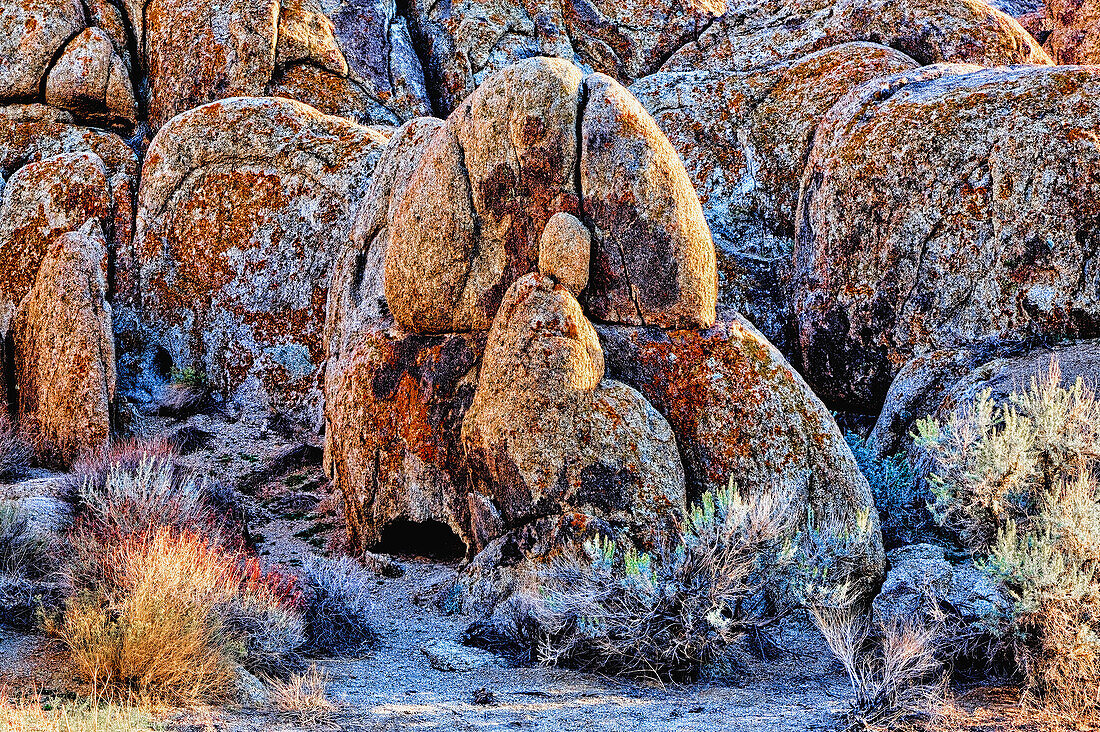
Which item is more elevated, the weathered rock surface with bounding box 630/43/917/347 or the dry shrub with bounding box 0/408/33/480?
the weathered rock surface with bounding box 630/43/917/347

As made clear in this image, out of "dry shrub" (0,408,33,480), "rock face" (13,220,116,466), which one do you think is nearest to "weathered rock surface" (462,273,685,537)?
"rock face" (13,220,116,466)

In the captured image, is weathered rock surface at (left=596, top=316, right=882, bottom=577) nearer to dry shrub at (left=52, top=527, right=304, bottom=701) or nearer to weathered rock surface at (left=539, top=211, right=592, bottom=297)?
weathered rock surface at (left=539, top=211, right=592, bottom=297)

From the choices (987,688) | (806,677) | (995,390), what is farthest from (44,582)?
(995,390)

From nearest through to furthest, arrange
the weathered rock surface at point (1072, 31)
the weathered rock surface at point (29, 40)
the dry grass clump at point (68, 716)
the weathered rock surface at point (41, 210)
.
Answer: the dry grass clump at point (68, 716) → the weathered rock surface at point (41, 210) → the weathered rock surface at point (29, 40) → the weathered rock surface at point (1072, 31)

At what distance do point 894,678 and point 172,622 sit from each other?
12.8 ft

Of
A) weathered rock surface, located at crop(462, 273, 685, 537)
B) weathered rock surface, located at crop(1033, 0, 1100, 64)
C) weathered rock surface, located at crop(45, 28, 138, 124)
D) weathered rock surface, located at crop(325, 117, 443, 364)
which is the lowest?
weathered rock surface, located at crop(462, 273, 685, 537)

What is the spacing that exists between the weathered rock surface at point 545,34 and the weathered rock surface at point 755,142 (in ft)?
9.76

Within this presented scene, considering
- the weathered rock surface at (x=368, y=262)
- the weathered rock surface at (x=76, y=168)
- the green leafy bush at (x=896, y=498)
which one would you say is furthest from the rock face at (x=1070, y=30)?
the weathered rock surface at (x=76, y=168)

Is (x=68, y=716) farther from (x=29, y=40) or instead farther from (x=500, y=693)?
(x=29, y=40)

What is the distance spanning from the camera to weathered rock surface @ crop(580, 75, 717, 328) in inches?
308

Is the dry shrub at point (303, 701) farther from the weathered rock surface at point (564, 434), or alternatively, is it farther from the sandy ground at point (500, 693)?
the weathered rock surface at point (564, 434)

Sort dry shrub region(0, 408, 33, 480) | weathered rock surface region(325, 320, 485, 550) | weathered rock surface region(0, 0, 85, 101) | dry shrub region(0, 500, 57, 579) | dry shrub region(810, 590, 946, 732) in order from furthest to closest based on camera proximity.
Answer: weathered rock surface region(0, 0, 85, 101) < dry shrub region(0, 408, 33, 480) < weathered rock surface region(325, 320, 485, 550) < dry shrub region(0, 500, 57, 579) < dry shrub region(810, 590, 946, 732)

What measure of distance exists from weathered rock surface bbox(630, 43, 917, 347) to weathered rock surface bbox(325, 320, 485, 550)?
4.74m

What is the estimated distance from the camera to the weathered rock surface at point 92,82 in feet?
47.9
